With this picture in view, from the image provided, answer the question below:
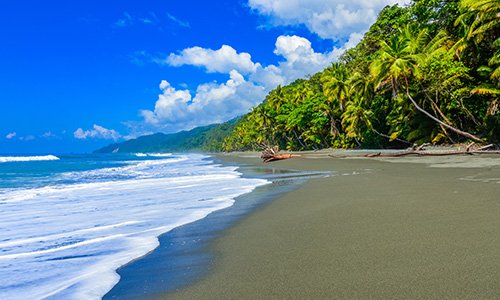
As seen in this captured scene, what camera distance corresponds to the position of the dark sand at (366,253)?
2.69 m

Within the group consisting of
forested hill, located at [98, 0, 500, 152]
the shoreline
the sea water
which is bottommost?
the shoreline

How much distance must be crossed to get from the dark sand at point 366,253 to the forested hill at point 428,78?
16.7 meters

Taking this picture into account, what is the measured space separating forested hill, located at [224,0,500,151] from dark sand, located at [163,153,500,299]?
16.7 meters

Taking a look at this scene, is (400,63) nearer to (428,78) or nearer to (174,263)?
(428,78)

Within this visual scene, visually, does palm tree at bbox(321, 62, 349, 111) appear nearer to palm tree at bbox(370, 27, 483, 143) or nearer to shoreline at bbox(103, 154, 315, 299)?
palm tree at bbox(370, 27, 483, 143)

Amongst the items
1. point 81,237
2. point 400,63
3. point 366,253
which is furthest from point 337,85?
point 366,253

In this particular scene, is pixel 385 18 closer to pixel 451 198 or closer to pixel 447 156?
pixel 447 156

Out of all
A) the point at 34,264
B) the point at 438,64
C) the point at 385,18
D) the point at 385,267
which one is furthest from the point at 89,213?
the point at 385,18

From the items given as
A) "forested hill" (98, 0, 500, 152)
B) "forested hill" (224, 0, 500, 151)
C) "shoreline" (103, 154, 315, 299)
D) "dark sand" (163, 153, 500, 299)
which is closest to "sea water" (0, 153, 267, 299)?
"shoreline" (103, 154, 315, 299)

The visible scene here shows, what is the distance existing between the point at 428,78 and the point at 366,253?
70.8 ft

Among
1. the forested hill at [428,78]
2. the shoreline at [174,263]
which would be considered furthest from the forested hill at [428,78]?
the shoreline at [174,263]

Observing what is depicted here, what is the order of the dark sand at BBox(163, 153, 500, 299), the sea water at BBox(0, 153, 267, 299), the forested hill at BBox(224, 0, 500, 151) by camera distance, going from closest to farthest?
1. the dark sand at BBox(163, 153, 500, 299)
2. the sea water at BBox(0, 153, 267, 299)
3. the forested hill at BBox(224, 0, 500, 151)

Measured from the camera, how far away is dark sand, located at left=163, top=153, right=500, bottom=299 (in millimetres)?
2686

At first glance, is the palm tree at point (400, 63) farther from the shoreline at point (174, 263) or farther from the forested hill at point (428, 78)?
the shoreline at point (174, 263)
